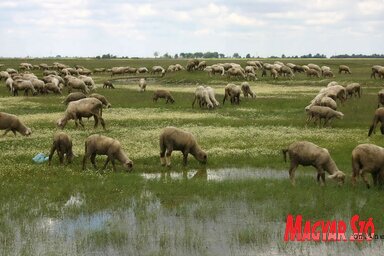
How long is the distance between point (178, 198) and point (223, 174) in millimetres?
4301

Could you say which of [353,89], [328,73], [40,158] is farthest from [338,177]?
[328,73]

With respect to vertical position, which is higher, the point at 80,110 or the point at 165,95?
→ the point at 80,110

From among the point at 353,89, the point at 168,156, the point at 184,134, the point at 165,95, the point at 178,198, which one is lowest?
the point at 178,198

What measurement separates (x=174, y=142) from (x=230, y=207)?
20.9 feet

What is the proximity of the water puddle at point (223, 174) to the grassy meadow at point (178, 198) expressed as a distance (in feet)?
0.30

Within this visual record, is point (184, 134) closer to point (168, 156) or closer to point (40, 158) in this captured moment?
point (168, 156)

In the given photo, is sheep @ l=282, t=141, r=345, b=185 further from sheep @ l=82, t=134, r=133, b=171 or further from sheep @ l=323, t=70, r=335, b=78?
sheep @ l=323, t=70, r=335, b=78

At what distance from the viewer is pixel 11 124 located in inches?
1088

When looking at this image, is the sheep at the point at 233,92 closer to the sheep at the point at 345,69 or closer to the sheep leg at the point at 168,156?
the sheep leg at the point at 168,156

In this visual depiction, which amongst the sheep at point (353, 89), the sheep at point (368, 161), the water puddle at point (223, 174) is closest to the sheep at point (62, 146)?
the water puddle at point (223, 174)

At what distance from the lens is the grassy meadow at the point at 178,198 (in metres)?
→ 12.8

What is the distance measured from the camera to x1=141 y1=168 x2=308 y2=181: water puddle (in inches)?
783

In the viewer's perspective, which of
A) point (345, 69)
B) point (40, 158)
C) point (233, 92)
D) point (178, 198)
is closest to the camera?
point (178, 198)

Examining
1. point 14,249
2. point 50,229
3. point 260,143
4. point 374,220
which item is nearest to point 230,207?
point 374,220
